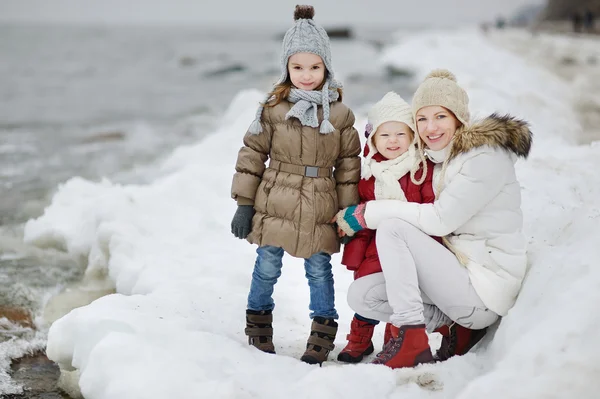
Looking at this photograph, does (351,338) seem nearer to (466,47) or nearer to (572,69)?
(572,69)

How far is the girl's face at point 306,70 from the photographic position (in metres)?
3.33

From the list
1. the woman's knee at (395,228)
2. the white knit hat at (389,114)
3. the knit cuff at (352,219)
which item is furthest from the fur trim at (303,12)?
the woman's knee at (395,228)

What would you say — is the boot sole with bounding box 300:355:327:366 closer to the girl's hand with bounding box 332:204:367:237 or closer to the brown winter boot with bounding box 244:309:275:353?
the brown winter boot with bounding box 244:309:275:353

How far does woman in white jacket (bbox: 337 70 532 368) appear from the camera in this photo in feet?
9.62

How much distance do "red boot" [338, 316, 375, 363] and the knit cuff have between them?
53cm

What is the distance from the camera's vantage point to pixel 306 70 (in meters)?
3.34

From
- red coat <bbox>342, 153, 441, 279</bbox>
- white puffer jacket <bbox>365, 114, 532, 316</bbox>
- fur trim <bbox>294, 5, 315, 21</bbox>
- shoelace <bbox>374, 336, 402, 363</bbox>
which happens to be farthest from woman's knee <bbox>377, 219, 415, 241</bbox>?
fur trim <bbox>294, 5, 315, 21</bbox>

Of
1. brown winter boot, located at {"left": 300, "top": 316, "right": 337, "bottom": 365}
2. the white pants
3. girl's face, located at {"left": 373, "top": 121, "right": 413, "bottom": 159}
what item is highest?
girl's face, located at {"left": 373, "top": 121, "right": 413, "bottom": 159}

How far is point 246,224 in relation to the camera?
3359 mm

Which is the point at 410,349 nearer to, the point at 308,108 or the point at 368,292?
the point at 368,292

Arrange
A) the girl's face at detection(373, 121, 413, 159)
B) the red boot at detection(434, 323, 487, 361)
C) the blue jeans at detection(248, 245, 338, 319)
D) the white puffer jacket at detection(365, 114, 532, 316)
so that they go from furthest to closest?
the blue jeans at detection(248, 245, 338, 319)
the girl's face at detection(373, 121, 413, 159)
the red boot at detection(434, 323, 487, 361)
the white puffer jacket at detection(365, 114, 532, 316)

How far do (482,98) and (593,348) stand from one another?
27.4 feet

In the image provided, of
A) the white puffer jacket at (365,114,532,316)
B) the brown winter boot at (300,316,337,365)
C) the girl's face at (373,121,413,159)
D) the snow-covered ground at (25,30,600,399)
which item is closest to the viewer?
the snow-covered ground at (25,30,600,399)

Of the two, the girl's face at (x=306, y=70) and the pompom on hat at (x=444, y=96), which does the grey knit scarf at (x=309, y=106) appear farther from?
the pompom on hat at (x=444, y=96)
